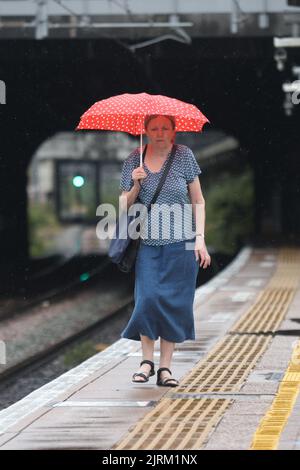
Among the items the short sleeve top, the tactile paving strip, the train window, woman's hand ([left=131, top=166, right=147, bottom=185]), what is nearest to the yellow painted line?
the tactile paving strip

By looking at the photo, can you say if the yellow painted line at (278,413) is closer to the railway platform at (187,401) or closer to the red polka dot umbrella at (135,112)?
the railway platform at (187,401)

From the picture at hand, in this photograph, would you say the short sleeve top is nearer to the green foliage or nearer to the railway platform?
the railway platform

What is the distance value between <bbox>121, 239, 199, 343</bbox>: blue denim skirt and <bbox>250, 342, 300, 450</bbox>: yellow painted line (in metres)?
0.85

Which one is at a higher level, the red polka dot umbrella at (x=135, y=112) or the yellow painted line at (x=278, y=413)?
the red polka dot umbrella at (x=135, y=112)

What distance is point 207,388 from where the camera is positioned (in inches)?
331

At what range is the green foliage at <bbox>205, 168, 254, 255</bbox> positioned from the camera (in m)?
44.8

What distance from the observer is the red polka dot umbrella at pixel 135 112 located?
27.0ft

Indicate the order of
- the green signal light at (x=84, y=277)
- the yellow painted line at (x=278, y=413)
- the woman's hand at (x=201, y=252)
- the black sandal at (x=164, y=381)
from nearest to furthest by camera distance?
the yellow painted line at (x=278, y=413) < the woman's hand at (x=201, y=252) < the black sandal at (x=164, y=381) < the green signal light at (x=84, y=277)

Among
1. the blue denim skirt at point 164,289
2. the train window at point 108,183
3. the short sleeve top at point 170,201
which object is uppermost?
the short sleeve top at point 170,201

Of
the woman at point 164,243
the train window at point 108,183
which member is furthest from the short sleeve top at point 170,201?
the train window at point 108,183

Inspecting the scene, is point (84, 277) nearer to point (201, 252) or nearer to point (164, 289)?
point (164, 289)

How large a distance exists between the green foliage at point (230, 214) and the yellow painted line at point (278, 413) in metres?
34.6

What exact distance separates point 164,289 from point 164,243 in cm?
32
